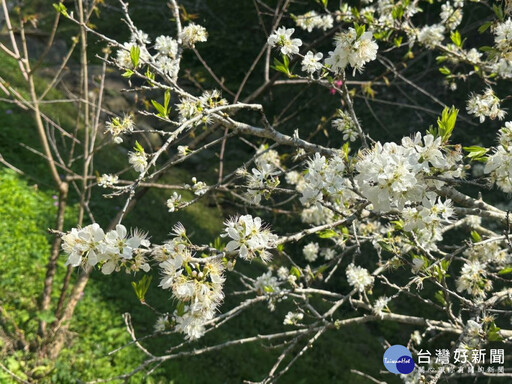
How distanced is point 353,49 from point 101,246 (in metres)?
1.08

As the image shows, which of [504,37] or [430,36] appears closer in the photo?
[504,37]

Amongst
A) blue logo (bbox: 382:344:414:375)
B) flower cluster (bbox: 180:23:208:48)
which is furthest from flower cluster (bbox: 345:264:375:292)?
flower cluster (bbox: 180:23:208:48)

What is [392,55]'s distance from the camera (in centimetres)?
952

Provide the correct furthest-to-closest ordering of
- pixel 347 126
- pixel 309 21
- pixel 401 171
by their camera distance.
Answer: pixel 309 21 → pixel 347 126 → pixel 401 171

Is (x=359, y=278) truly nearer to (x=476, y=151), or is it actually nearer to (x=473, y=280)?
(x=473, y=280)

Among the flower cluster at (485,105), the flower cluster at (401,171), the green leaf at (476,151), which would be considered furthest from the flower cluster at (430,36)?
the flower cluster at (401,171)

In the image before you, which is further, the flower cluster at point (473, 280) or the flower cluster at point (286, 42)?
the flower cluster at point (473, 280)

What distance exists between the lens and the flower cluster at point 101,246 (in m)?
1.31

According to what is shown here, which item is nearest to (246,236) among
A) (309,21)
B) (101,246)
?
(101,246)

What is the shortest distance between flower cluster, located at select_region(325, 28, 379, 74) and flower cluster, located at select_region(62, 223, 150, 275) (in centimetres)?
94

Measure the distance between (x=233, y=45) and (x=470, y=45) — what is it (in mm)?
4971

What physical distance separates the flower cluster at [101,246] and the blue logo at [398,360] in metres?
1.70

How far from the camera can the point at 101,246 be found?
1312mm

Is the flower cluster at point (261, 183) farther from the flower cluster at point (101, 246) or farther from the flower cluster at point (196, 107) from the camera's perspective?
the flower cluster at point (101, 246)
